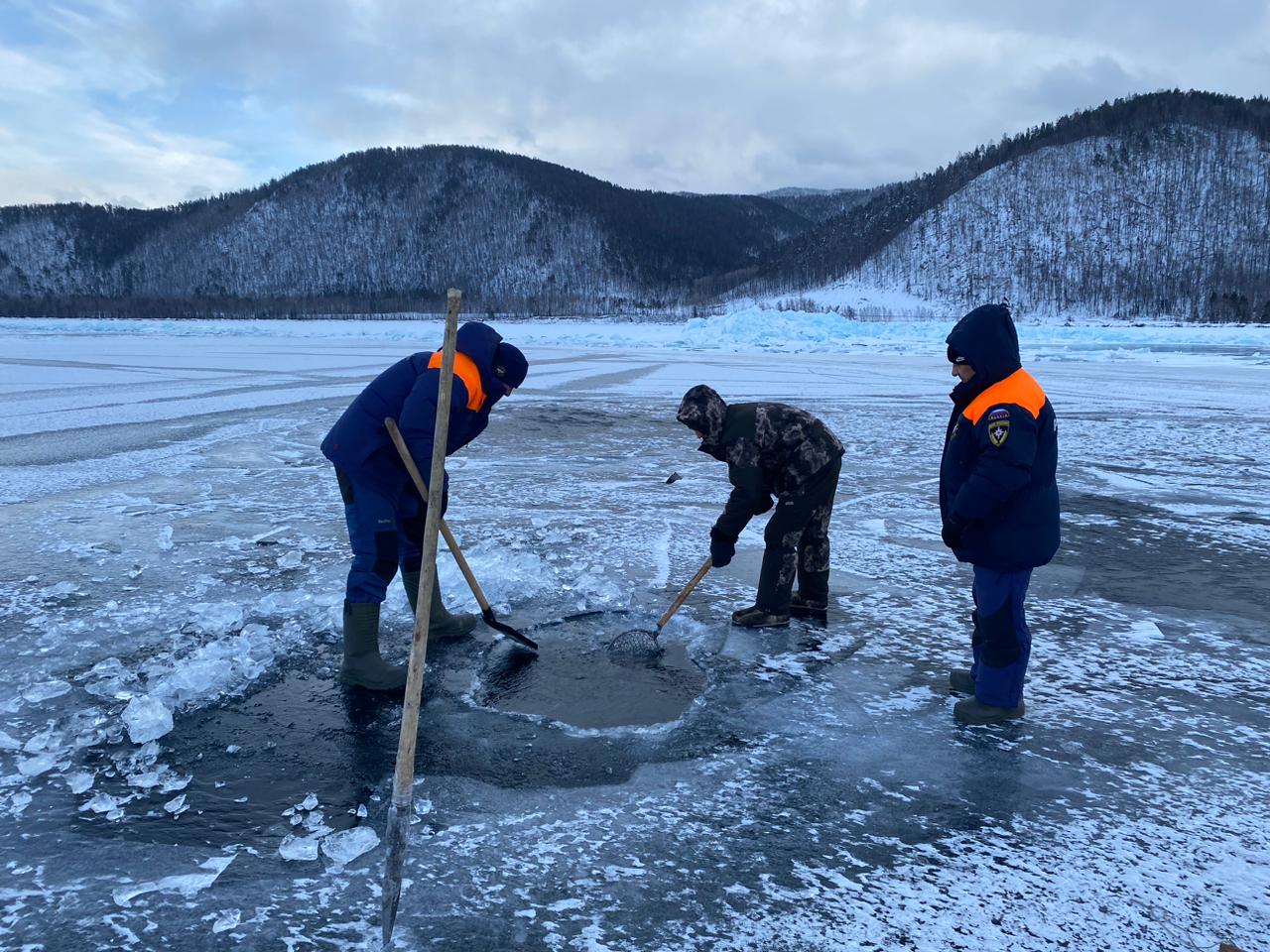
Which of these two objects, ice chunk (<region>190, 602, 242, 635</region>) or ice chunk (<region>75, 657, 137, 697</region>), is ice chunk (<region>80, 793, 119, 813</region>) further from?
ice chunk (<region>190, 602, 242, 635</region>)

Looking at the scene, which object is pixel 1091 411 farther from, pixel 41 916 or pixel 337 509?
pixel 41 916

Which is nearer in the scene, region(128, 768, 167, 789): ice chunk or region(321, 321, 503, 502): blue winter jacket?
region(128, 768, 167, 789): ice chunk

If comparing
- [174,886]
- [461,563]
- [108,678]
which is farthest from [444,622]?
[174,886]

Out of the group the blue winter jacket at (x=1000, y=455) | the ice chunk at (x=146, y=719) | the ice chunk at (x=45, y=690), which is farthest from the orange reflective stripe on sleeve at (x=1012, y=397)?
the ice chunk at (x=45, y=690)

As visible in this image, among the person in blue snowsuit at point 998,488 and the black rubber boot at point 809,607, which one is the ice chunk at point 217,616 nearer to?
the black rubber boot at point 809,607

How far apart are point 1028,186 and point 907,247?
15.7 meters

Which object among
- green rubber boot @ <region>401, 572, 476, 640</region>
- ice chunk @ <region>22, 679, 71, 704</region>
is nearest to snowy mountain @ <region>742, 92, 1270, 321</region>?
green rubber boot @ <region>401, 572, 476, 640</region>

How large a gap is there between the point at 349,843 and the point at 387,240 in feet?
499

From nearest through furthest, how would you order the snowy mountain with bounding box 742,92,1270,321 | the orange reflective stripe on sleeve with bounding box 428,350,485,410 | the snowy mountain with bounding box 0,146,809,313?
the orange reflective stripe on sleeve with bounding box 428,350,485,410 < the snowy mountain with bounding box 742,92,1270,321 < the snowy mountain with bounding box 0,146,809,313

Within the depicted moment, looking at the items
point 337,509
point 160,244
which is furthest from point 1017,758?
point 160,244

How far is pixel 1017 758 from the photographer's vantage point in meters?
2.95

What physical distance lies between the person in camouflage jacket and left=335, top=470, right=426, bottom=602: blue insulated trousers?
1289mm

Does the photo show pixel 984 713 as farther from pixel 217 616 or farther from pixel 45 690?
pixel 45 690

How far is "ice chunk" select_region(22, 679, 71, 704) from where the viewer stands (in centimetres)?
324
